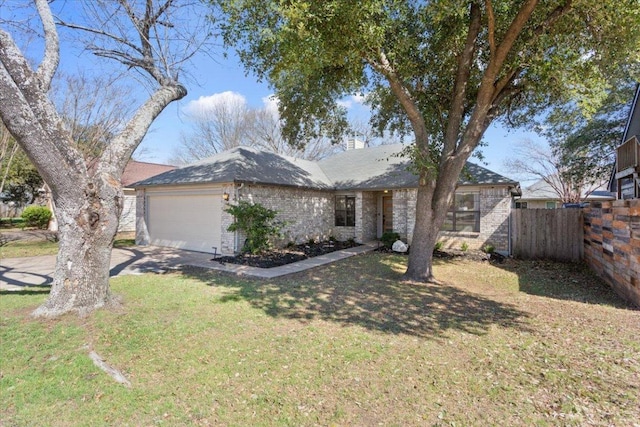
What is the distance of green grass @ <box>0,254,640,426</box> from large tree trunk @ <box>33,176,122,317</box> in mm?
297

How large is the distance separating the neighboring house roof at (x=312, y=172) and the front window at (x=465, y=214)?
0.68 m

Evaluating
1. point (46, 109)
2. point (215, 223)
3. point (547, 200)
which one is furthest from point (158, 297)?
point (547, 200)

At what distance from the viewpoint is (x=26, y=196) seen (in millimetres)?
22828

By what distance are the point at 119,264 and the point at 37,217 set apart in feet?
48.0

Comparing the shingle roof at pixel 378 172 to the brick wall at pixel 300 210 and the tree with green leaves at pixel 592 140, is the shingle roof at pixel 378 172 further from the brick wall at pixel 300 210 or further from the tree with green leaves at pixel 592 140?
the tree with green leaves at pixel 592 140

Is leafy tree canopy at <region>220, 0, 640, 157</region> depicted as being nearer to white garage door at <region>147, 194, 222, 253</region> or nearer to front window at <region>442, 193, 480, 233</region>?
front window at <region>442, 193, 480, 233</region>

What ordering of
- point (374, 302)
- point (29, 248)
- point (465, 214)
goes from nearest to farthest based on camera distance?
point (374, 302)
point (29, 248)
point (465, 214)

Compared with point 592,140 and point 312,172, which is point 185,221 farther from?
point 592,140

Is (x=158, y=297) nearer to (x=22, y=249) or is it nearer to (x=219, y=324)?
(x=219, y=324)

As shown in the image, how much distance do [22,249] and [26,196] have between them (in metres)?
15.2

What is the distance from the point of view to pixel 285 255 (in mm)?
10953

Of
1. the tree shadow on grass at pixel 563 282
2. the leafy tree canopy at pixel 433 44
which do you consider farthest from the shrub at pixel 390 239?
the leafy tree canopy at pixel 433 44

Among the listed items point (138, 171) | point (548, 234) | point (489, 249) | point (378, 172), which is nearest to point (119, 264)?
point (378, 172)

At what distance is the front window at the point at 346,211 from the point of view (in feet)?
48.1
